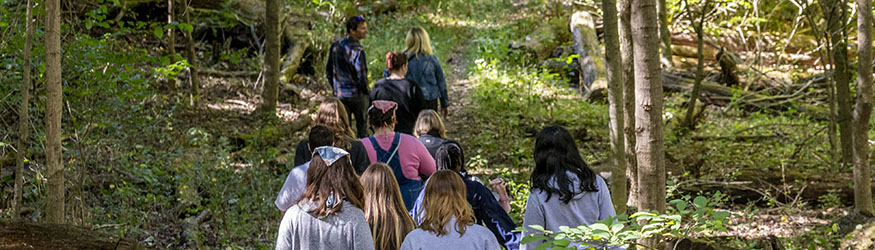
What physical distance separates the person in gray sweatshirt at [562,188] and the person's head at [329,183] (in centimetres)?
111

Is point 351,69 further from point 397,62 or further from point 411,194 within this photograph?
point 411,194

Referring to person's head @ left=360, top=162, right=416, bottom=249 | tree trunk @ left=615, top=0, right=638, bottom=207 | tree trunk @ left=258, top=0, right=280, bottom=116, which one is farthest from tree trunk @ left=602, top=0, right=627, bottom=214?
tree trunk @ left=258, top=0, right=280, bottom=116

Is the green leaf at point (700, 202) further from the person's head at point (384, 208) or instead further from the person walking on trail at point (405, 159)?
the person walking on trail at point (405, 159)

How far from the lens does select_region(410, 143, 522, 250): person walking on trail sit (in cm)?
415

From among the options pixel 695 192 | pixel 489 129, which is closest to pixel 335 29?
pixel 489 129

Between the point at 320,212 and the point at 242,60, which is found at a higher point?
the point at 242,60

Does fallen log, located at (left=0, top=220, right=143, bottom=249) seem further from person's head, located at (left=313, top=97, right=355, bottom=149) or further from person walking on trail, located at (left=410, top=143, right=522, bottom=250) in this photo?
person walking on trail, located at (left=410, top=143, right=522, bottom=250)

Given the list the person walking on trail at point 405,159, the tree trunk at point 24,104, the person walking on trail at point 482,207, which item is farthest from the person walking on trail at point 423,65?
the tree trunk at point 24,104

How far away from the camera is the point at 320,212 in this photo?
3.60 metres

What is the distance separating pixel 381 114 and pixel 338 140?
431mm

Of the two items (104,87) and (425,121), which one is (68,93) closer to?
(104,87)

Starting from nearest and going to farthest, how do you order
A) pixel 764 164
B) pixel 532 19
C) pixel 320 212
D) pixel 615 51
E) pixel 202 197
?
pixel 320 212 → pixel 615 51 → pixel 202 197 → pixel 764 164 → pixel 532 19

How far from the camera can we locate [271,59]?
11258 mm

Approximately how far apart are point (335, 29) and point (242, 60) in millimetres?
2002
